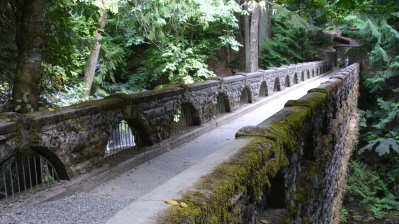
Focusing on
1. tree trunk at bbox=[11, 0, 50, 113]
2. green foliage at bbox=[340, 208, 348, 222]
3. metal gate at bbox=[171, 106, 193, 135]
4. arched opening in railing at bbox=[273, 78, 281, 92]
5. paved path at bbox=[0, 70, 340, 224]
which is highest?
tree trunk at bbox=[11, 0, 50, 113]

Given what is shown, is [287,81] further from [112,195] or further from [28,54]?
[112,195]

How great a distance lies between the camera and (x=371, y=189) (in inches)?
528

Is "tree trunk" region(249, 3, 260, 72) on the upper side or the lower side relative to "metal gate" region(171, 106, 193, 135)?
upper

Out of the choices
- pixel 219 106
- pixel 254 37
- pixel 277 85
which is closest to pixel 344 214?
pixel 219 106

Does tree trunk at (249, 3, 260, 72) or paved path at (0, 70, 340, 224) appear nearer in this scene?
paved path at (0, 70, 340, 224)

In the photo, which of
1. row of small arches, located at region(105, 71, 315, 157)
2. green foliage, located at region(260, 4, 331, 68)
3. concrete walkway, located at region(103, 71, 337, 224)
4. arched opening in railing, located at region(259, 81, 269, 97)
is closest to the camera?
concrete walkway, located at region(103, 71, 337, 224)

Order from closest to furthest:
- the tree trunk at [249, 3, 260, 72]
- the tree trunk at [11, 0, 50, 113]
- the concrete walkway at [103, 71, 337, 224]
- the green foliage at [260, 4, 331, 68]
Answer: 1. the concrete walkway at [103, 71, 337, 224]
2. the tree trunk at [11, 0, 50, 113]
3. the tree trunk at [249, 3, 260, 72]
4. the green foliage at [260, 4, 331, 68]

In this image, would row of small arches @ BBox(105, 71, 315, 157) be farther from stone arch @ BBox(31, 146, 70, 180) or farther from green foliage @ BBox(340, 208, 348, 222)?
green foliage @ BBox(340, 208, 348, 222)

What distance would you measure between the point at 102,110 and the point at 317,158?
11.1 ft

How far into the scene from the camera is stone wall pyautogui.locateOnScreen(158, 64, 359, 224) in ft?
6.33

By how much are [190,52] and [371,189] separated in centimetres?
1149

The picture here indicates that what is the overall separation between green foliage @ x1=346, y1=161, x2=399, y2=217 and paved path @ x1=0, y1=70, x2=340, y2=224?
7.54 meters

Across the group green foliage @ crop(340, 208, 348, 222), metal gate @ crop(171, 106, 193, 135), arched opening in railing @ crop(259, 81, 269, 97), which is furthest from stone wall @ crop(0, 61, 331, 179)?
green foliage @ crop(340, 208, 348, 222)

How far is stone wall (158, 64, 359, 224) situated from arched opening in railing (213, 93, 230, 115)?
13.4ft
